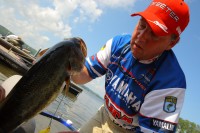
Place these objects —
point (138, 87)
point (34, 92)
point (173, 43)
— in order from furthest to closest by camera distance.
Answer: point (173, 43) → point (138, 87) → point (34, 92)

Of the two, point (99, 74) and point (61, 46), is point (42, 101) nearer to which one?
point (61, 46)

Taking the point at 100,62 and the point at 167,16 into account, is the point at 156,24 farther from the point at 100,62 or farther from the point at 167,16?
the point at 100,62

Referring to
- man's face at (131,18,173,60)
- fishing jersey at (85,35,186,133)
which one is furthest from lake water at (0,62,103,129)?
man's face at (131,18,173,60)

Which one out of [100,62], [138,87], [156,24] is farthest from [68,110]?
[156,24]

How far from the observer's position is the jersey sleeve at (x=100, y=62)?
395 cm

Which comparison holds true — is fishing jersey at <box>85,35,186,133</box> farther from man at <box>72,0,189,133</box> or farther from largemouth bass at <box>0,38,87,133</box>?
largemouth bass at <box>0,38,87,133</box>

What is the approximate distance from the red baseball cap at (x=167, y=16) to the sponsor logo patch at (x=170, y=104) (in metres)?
0.77

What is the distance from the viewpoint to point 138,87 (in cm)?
343

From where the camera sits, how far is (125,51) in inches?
147

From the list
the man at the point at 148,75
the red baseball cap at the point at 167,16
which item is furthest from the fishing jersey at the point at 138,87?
the red baseball cap at the point at 167,16

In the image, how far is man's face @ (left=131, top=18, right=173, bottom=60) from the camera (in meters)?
3.31

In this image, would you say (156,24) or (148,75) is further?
(148,75)

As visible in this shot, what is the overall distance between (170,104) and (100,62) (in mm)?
1285

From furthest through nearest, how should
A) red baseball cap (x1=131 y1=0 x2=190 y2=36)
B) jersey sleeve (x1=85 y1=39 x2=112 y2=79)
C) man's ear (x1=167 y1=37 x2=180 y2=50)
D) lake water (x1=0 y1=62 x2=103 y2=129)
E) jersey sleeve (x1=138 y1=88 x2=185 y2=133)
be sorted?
lake water (x1=0 y1=62 x2=103 y2=129) < jersey sleeve (x1=85 y1=39 x2=112 y2=79) < man's ear (x1=167 y1=37 x2=180 y2=50) < red baseball cap (x1=131 y1=0 x2=190 y2=36) < jersey sleeve (x1=138 y1=88 x2=185 y2=133)
